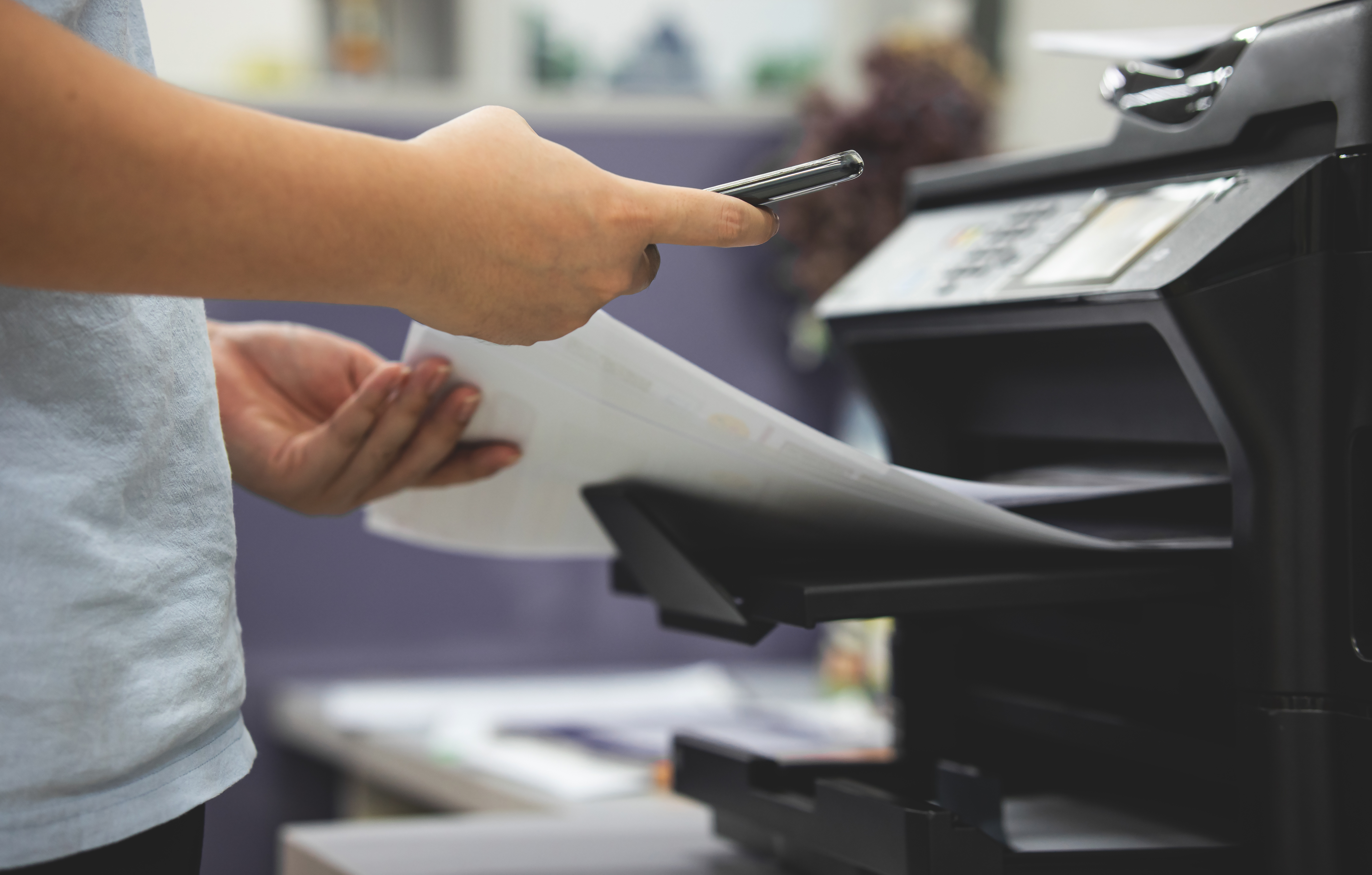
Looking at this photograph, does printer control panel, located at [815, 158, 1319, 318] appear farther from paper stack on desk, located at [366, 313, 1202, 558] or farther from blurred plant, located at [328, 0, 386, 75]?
blurred plant, located at [328, 0, 386, 75]

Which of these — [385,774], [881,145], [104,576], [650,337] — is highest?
[881,145]

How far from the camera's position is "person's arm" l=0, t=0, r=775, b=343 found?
32cm

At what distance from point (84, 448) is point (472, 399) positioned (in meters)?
0.21

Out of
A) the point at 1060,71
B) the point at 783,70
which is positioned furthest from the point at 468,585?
the point at 783,70

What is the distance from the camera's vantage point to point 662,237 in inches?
16.7

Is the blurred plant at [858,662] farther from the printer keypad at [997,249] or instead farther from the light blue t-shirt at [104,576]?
the light blue t-shirt at [104,576]

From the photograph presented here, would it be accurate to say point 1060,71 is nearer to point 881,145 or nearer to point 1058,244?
point 881,145

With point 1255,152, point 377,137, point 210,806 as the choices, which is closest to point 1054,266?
point 1255,152

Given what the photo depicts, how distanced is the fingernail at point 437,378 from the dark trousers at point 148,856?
21 cm

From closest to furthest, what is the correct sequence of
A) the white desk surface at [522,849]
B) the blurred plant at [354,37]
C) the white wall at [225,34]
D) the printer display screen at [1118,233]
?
1. the printer display screen at [1118,233]
2. the white desk surface at [522,849]
3. the blurred plant at [354,37]
4. the white wall at [225,34]

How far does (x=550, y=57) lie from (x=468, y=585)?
112 centimetres

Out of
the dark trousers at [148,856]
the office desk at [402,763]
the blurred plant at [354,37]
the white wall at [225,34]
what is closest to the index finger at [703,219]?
the dark trousers at [148,856]

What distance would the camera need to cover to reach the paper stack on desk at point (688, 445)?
0.48 m

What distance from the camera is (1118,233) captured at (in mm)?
568
